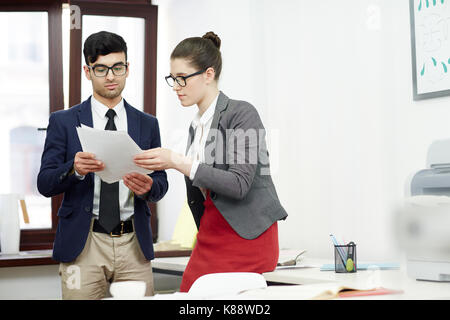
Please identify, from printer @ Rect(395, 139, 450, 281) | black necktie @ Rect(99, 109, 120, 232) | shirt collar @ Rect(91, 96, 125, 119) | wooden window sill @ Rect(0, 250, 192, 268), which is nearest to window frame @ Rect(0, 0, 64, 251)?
wooden window sill @ Rect(0, 250, 192, 268)

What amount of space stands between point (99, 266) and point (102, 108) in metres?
0.53

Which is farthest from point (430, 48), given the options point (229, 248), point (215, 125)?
point (229, 248)

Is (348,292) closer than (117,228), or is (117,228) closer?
(348,292)

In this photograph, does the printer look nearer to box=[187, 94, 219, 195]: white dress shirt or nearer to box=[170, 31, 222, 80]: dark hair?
box=[187, 94, 219, 195]: white dress shirt

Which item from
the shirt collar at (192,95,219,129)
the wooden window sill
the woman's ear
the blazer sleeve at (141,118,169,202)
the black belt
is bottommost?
the wooden window sill

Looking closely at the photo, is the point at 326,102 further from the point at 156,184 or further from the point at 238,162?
the point at 238,162

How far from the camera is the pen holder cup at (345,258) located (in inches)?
72.9

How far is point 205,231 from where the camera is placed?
167cm

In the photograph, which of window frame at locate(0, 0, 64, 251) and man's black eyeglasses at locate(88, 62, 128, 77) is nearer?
man's black eyeglasses at locate(88, 62, 128, 77)

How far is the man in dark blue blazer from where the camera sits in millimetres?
1830

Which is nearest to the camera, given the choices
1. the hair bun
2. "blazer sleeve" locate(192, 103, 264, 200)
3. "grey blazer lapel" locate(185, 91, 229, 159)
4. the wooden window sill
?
"blazer sleeve" locate(192, 103, 264, 200)

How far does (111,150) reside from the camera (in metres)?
1.67

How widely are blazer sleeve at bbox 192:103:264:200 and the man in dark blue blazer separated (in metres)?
0.36

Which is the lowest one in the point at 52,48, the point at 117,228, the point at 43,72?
the point at 117,228
